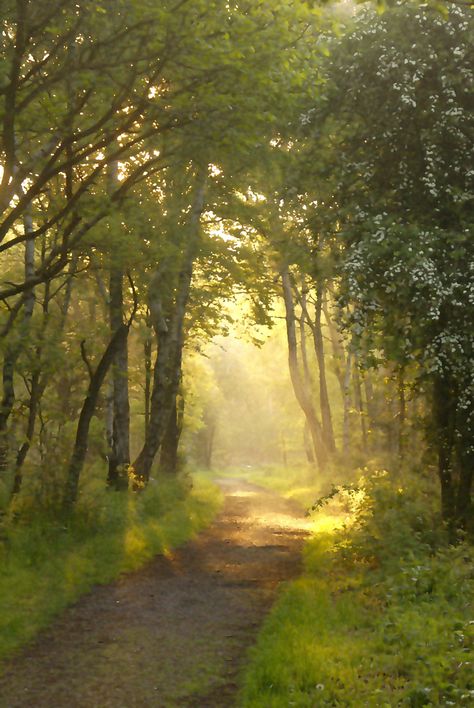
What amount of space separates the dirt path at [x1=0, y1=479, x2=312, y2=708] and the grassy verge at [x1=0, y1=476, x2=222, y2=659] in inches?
12.8

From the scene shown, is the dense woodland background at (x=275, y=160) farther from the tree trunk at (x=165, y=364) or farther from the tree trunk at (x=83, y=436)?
the tree trunk at (x=165, y=364)

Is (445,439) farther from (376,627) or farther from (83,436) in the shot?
(83,436)

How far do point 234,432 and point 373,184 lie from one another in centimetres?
10282

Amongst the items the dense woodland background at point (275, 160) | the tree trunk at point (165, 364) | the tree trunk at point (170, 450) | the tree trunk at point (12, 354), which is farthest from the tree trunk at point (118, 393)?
the tree trunk at point (170, 450)

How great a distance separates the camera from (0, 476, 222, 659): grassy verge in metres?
10.0

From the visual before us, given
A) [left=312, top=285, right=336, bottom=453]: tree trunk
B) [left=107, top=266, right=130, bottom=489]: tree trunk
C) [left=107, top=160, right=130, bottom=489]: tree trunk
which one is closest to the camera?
[left=107, top=160, right=130, bottom=489]: tree trunk

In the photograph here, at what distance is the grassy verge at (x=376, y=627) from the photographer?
682cm

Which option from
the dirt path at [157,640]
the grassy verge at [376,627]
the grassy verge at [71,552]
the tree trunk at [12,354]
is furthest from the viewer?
the tree trunk at [12,354]

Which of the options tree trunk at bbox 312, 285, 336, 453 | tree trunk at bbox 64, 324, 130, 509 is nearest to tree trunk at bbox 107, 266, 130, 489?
tree trunk at bbox 64, 324, 130, 509

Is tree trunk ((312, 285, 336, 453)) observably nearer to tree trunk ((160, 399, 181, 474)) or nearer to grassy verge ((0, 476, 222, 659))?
tree trunk ((160, 399, 181, 474))

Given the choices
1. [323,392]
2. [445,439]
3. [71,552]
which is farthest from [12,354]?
[323,392]

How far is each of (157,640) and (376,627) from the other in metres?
2.96

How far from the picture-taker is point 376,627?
8.83 metres

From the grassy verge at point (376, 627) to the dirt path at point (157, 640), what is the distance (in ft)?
1.77
